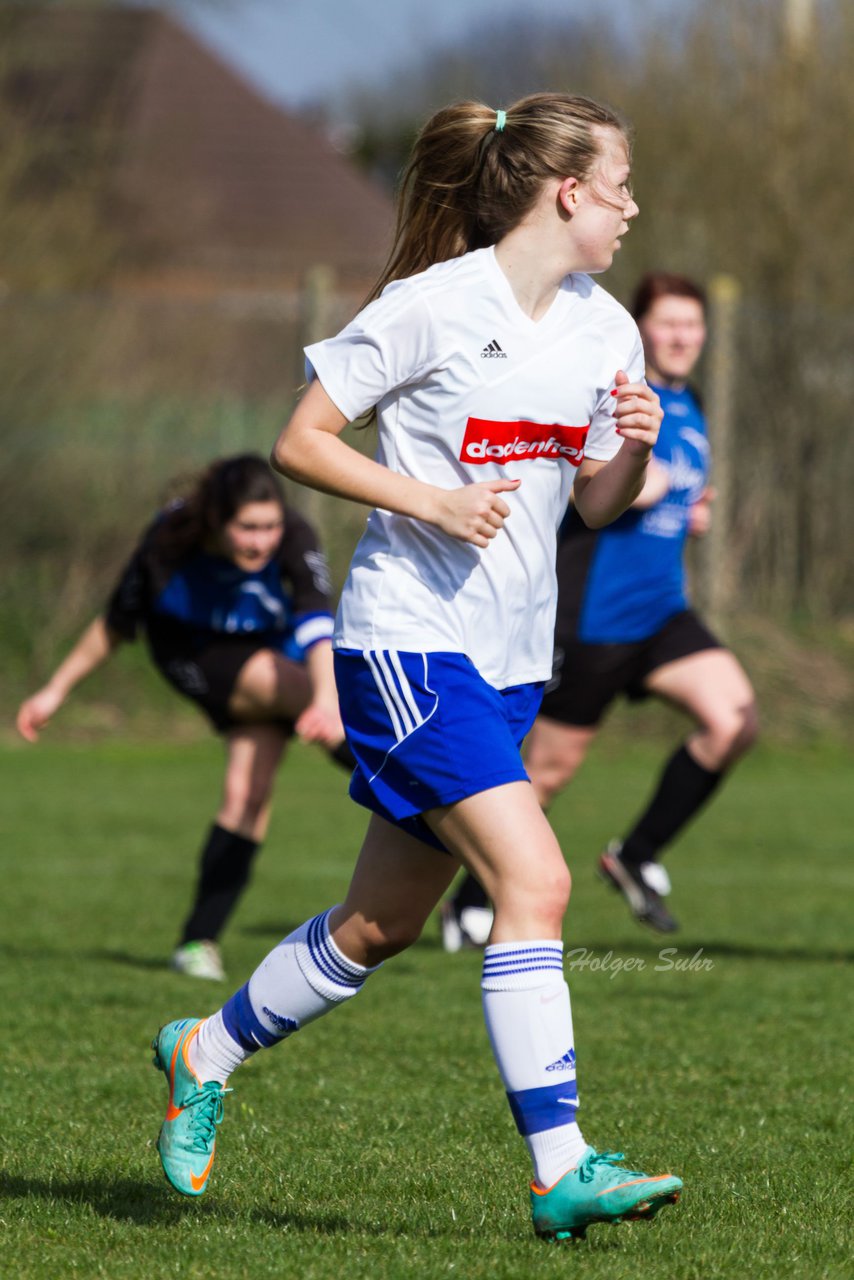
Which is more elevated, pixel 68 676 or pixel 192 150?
pixel 192 150

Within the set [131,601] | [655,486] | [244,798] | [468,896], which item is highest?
[655,486]

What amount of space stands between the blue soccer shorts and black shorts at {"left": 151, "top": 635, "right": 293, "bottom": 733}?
8.91 feet

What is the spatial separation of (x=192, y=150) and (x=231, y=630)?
25.1m

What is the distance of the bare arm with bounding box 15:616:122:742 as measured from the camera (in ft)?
18.0

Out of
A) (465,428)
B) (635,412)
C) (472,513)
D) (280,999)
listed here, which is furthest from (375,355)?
(280,999)

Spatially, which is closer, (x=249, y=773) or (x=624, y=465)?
(x=624, y=465)

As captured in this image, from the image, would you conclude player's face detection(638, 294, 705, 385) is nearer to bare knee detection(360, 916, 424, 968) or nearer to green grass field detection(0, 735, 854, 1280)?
green grass field detection(0, 735, 854, 1280)

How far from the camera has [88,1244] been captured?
3.19 meters

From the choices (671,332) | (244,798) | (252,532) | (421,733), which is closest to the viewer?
(421,733)

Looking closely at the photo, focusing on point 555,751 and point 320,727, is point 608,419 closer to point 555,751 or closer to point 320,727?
point 320,727

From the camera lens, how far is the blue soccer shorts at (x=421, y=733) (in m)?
3.18

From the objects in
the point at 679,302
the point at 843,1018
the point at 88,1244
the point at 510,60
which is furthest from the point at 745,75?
the point at 88,1244

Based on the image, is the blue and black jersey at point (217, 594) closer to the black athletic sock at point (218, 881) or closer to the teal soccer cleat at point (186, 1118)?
the black athletic sock at point (218, 881)

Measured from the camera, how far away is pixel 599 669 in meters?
6.66
